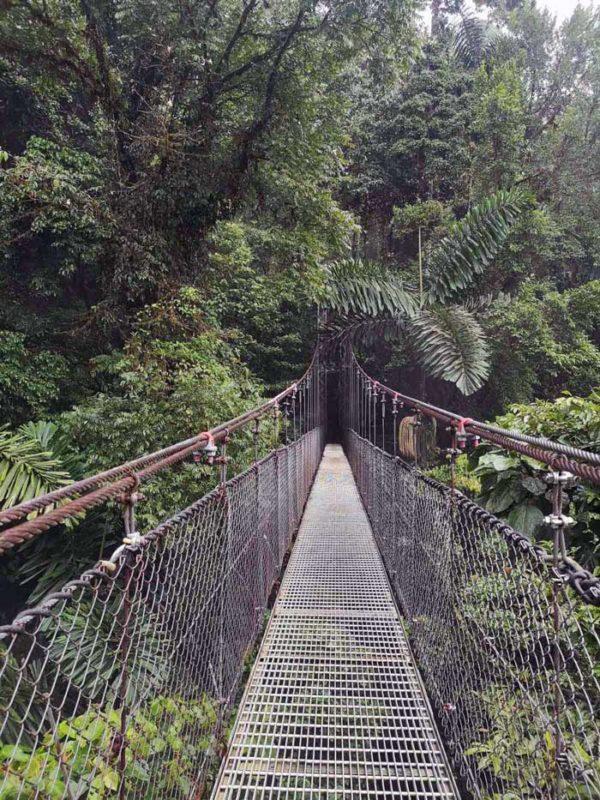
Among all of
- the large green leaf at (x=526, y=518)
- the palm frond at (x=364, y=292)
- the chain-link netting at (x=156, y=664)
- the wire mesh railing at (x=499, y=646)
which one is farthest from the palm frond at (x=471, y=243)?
the chain-link netting at (x=156, y=664)

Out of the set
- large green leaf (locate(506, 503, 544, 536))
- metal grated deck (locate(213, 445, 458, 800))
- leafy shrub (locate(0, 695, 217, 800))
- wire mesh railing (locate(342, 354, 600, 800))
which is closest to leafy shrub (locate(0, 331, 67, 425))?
metal grated deck (locate(213, 445, 458, 800))

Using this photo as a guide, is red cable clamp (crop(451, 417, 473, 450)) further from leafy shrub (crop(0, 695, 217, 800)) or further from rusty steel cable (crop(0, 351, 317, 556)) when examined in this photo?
leafy shrub (crop(0, 695, 217, 800))

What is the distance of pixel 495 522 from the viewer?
3.10 ft

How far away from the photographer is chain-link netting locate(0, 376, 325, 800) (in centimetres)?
67

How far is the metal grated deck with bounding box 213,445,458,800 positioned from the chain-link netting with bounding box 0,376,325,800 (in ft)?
0.35

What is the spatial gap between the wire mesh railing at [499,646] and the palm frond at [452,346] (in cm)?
456

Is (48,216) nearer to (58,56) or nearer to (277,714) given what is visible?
(58,56)

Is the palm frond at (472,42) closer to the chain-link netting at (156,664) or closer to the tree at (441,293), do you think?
the tree at (441,293)

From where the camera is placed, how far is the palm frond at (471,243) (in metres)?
6.96

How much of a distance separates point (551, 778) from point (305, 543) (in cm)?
229

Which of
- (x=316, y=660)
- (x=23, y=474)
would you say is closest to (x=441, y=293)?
(x=23, y=474)

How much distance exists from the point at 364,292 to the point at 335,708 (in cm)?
636

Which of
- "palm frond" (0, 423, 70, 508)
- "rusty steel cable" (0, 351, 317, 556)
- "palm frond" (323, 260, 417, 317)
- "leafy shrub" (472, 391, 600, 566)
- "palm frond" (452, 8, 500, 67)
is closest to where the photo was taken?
"rusty steel cable" (0, 351, 317, 556)

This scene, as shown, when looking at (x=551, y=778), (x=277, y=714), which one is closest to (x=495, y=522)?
(x=551, y=778)
